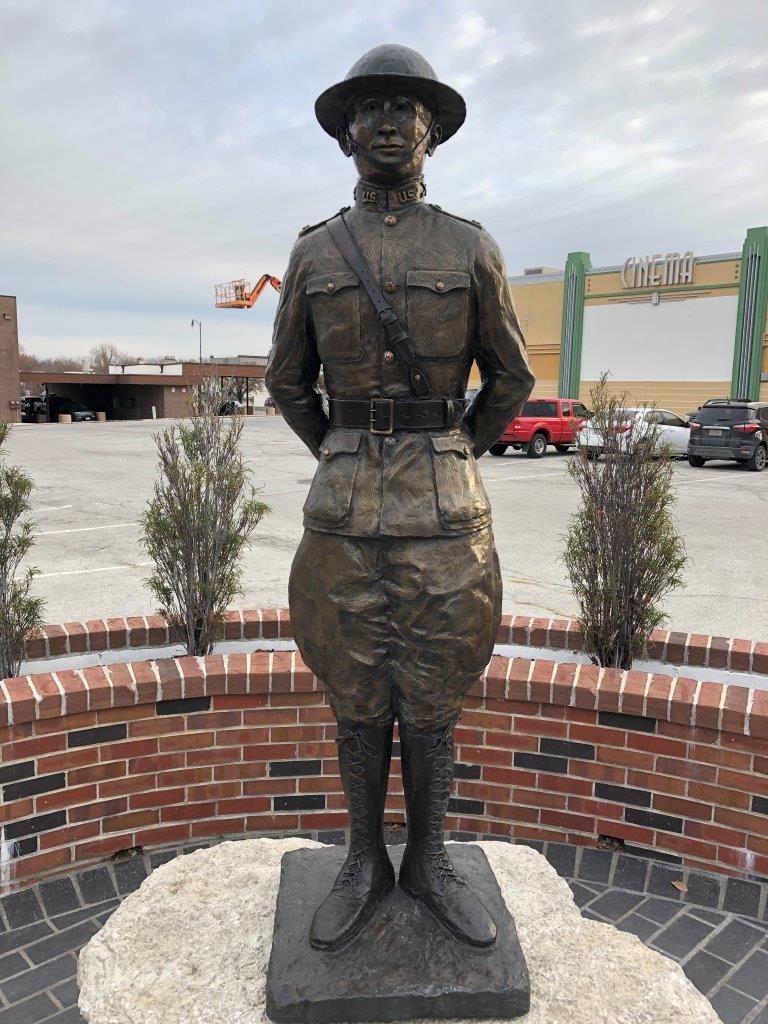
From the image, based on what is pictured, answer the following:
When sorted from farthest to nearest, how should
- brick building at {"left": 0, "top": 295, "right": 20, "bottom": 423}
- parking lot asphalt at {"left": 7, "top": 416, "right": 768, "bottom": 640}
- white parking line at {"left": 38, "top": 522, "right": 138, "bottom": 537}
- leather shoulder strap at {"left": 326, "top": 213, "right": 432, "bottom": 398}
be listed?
brick building at {"left": 0, "top": 295, "right": 20, "bottom": 423}
white parking line at {"left": 38, "top": 522, "right": 138, "bottom": 537}
parking lot asphalt at {"left": 7, "top": 416, "right": 768, "bottom": 640}
leather shoulder strap at {"left": 326, "top": 213, "right": 432, "bottom": 398}

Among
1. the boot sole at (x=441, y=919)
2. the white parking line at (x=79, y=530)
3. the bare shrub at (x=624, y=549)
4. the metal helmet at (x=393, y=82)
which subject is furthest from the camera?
the white parking line at (x=79, y=530)

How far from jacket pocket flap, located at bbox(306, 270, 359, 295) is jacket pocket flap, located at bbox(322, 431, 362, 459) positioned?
413 millimetres

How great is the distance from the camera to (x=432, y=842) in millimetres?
2535

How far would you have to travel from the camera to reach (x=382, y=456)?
7.59 feet

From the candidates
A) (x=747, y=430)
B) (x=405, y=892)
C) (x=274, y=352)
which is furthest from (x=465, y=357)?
(x=747, y=430)

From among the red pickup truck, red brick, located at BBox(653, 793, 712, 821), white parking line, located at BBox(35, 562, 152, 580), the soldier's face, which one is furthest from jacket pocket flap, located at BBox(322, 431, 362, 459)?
the red pickup truck

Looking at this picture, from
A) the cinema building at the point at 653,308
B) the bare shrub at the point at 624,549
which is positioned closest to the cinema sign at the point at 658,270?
the cinema building at the point at 653,308

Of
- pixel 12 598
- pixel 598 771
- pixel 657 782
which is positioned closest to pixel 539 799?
pixel 598 771

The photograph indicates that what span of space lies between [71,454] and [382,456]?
20002mm

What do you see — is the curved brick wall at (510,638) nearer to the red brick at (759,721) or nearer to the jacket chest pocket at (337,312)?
the red brick at (759,721)

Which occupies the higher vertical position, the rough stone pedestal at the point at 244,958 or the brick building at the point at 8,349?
the brick building at the point at 8,349

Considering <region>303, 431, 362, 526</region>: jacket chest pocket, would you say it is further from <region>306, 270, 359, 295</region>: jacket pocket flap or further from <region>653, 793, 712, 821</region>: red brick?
<region>653, 793, 712, 821</region>: red brick

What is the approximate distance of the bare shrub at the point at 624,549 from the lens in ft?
13.7

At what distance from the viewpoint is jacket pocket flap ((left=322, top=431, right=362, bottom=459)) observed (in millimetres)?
2332
